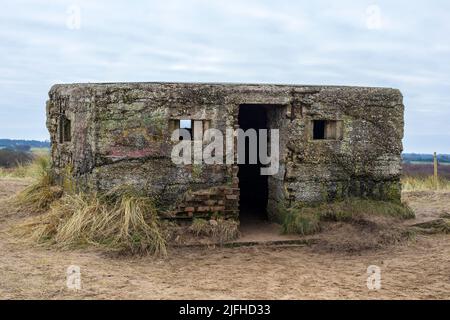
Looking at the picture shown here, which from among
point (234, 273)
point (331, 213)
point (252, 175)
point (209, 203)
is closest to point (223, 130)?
point (209, 203)

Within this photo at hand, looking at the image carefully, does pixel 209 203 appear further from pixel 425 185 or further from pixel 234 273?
pixel 425 185

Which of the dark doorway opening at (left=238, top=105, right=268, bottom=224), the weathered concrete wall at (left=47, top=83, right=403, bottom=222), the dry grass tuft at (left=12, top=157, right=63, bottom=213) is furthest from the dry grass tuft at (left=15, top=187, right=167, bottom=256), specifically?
the dark doorway opening at (left=238, top=105, right=268, bottom=224)

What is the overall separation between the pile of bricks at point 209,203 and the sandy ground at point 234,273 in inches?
22.8

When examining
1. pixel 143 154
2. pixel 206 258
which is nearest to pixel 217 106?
pixel 143 154

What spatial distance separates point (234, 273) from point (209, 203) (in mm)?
1571

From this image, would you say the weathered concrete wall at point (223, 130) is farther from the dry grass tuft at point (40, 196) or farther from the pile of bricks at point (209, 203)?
the dry grass tuft at point (40, 196)

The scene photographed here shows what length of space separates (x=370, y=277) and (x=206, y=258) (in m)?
1.93

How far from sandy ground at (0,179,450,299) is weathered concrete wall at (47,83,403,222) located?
3.15 ft

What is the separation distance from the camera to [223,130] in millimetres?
7656

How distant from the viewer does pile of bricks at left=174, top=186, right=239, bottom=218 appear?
297 inches

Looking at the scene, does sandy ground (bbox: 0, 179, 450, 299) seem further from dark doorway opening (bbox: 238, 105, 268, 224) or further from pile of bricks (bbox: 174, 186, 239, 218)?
dark doorway opening (bbox: 238, 105, 268, 224)

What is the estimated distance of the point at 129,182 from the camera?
295 inches

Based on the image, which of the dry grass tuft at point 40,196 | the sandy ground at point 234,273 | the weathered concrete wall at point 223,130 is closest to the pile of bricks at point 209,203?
the weathered concrete wall at point 223,130

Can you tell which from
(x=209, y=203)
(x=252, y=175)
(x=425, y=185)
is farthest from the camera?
(x=425, y=185)
